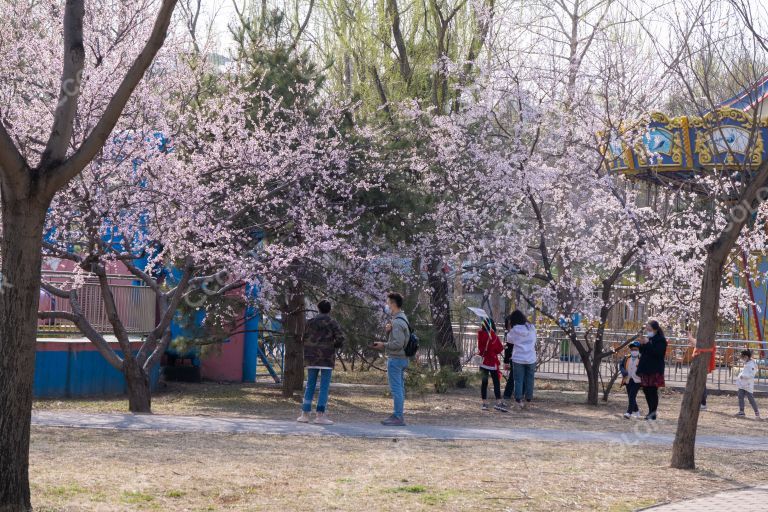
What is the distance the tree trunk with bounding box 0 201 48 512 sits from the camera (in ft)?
21.7

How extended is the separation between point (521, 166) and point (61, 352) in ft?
31.4

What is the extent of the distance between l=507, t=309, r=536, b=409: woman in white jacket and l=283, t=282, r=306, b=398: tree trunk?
393cm

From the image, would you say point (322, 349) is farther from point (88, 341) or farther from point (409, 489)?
point (88, 341)

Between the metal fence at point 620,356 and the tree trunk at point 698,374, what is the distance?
13.7 metres

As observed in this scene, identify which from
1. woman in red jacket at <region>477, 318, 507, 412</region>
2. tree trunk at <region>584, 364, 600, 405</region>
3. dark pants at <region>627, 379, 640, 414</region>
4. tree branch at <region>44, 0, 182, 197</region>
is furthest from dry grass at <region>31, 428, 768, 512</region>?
tree trunk at <region>584, 364, 600, 405</region>

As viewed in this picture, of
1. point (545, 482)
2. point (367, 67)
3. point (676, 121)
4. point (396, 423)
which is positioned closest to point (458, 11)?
point (367, 67)

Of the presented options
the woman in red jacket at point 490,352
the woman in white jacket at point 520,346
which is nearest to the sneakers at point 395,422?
the woman in red jacket at point 490,352

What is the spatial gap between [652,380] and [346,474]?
8.15m

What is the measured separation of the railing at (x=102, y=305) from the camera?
58.1 feet

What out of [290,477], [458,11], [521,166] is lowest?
[290,477]

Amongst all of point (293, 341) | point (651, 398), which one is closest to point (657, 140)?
point (651, 398)

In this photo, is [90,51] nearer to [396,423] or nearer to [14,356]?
[396,423]

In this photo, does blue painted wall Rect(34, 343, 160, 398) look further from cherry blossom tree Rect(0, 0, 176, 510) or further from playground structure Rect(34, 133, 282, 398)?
cherry blossom tree Rect(0, 0, 176, 510)

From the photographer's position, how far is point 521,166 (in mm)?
20359
